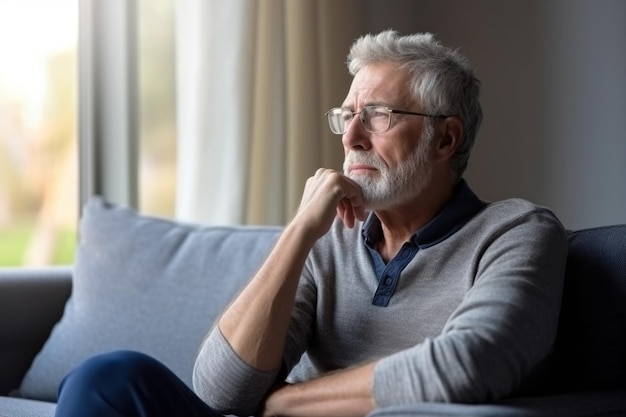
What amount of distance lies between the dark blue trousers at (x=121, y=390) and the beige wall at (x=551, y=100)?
1.65 meters

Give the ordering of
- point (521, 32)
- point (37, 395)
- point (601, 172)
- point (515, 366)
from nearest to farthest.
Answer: point (515, 366)
point (37, 395)
point (601, 172)
point (521, 32)

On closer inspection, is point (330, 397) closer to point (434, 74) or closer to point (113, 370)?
point (113, 370)

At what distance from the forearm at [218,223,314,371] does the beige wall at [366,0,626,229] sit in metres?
1.35

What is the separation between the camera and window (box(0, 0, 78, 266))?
3.39 meters

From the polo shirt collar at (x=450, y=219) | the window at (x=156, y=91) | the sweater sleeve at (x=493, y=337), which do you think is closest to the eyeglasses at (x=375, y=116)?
the polo shirt collar at (x=450, y=219)

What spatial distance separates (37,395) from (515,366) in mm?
1293

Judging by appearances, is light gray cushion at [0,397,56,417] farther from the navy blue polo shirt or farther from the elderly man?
the navy blue polo shirt

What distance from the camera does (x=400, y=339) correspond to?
5.90 feet

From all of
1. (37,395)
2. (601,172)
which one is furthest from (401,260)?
(601,172)

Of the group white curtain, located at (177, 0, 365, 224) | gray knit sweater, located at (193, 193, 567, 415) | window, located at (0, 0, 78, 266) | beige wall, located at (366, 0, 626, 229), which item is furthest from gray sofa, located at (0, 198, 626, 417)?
beige wall, located at (366, 0, 626, 229)

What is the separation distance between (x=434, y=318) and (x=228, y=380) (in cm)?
37

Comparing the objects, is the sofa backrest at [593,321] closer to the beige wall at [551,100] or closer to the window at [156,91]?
the beige wall at [551,100]

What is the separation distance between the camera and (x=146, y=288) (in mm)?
2369

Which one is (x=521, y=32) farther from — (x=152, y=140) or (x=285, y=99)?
(x=152, y=140)
